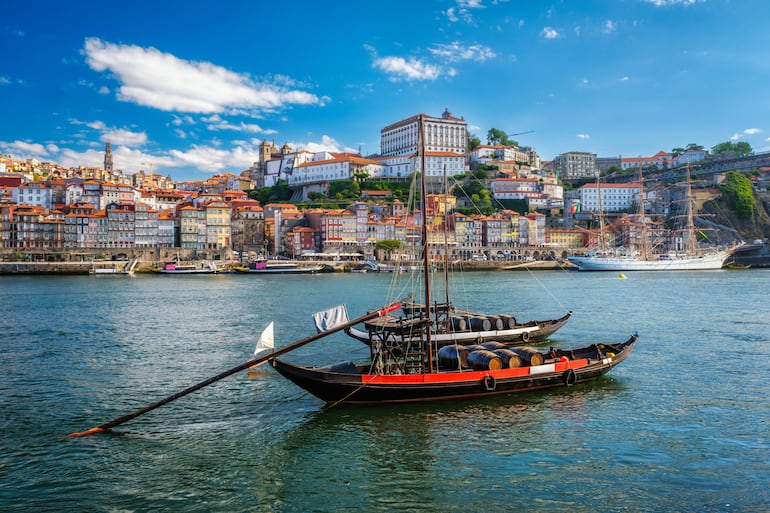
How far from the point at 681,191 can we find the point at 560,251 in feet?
95.6

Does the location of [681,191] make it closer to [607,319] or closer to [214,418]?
[607,319]

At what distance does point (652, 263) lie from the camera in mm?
81250

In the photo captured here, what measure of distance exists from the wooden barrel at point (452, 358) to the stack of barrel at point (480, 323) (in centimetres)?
562

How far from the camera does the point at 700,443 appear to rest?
11.9 meters

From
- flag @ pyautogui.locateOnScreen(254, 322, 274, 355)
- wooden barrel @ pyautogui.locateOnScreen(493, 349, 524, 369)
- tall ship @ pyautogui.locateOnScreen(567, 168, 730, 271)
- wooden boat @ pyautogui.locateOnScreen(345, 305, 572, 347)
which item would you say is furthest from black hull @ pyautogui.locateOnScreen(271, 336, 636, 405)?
tall ship @ pyautogui.locateOnScreen(567, 168, 730, 271)

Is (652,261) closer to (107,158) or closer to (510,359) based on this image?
(510,359)

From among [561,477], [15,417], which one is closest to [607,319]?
[561,477]

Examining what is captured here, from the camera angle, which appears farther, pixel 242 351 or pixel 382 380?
pixel 242 351

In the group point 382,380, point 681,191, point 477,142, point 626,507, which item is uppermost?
point 477,142

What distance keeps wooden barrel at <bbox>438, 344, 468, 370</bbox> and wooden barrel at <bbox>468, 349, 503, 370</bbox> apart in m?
0.19

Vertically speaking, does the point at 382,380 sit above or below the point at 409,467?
above

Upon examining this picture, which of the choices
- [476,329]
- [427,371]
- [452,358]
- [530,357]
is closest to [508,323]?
[476,329]

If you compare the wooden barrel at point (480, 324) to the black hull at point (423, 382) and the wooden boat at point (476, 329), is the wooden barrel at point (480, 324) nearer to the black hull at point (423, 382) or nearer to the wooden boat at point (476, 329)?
the wooden boat at point (476, 329)

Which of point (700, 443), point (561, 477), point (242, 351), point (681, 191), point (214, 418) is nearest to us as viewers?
point (561, 477)
